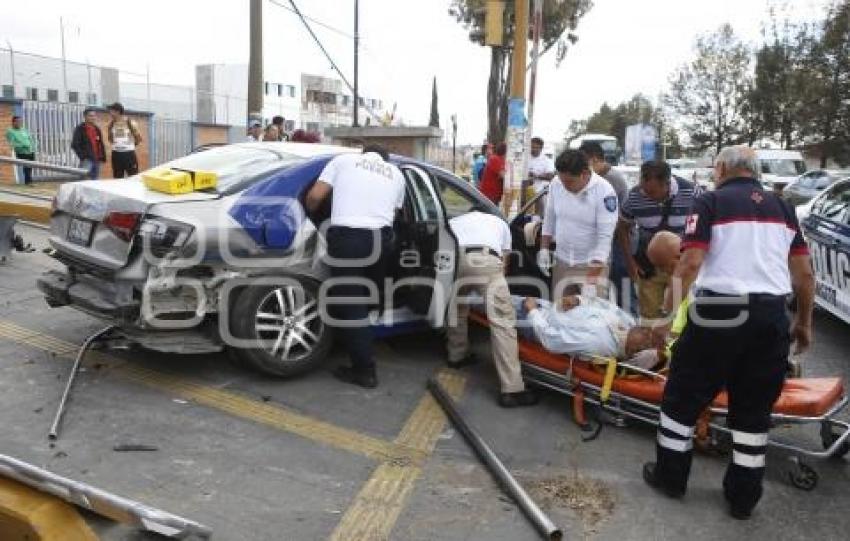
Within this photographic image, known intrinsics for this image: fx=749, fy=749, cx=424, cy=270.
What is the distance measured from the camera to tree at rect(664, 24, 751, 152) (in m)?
42.6

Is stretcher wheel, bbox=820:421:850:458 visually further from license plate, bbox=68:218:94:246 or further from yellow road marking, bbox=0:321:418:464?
license plate, bbox=68:218:94:246

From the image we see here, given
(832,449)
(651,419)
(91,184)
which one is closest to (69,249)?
(91,184)

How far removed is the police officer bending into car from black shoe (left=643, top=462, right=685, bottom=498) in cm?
3

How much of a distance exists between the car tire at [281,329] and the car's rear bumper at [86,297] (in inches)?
23.8

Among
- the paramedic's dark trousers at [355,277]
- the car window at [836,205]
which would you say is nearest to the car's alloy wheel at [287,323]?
the paramedic's dark trousers at [355,277]

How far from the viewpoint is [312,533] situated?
10.3ft

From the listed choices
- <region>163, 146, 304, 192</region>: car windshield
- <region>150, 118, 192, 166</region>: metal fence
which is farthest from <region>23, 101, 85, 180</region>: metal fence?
<region>163, 146, 304, 192</region>: car windshield

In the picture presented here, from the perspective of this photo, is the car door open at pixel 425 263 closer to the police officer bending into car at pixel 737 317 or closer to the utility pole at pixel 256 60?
the police officer bending into car at pixel 737 317

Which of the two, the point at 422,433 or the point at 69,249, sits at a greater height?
the point at 69,249

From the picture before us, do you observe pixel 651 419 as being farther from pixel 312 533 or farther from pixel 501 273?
pixel 312 533

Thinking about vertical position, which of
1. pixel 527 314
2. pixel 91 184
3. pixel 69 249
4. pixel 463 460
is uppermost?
pixel 91 184

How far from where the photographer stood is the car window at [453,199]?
5562mm

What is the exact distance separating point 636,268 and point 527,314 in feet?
4.18

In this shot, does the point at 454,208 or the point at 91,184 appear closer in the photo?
the point at 91,184
